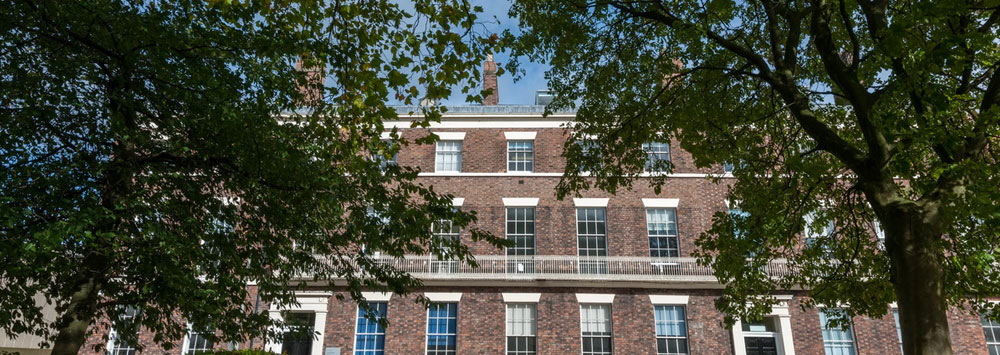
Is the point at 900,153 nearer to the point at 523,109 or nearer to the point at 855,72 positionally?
the point at 855,72

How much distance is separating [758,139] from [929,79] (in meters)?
3.81

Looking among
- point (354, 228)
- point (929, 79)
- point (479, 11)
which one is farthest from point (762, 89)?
point (354, 228)

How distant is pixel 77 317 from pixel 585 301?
47.8ft

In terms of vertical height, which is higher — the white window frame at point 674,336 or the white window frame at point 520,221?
the white window frame at point 520,221

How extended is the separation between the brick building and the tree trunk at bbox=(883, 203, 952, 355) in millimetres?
12795

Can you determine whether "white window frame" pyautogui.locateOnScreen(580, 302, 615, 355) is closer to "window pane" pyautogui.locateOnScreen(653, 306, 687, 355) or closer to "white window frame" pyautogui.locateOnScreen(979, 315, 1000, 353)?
"window pane" pyautogui.locateOnScreen(653, 306, 687, 355)

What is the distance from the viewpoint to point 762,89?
10875 mm

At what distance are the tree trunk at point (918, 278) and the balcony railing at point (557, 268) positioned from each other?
13416mm

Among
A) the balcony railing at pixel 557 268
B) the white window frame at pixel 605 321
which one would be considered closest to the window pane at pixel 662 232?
the balcony railing at pixel 557 268

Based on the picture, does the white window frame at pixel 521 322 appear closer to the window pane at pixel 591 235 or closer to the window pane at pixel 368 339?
the window pane at pixel 591 235

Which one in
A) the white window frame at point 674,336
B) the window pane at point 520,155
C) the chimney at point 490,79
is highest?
the chimney at point 490,79

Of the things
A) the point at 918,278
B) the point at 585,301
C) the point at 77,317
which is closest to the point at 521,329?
the point at 585,301

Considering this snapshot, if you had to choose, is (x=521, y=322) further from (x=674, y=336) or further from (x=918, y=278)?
(x=918, y=278)

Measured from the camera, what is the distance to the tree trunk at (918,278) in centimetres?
670
